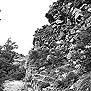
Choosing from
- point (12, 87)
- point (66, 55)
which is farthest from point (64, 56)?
point (12, 87)

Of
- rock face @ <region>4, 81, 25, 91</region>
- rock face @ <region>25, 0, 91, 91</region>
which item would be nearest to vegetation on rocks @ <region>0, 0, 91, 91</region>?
rock face @ <region>25, 0, 91, 91</region>

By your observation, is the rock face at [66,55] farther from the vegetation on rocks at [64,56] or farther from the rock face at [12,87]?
the rock face at [12,87]

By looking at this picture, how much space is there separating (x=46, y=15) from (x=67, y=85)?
4722mm

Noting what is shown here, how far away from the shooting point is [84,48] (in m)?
4.71

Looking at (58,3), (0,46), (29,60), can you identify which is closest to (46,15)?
(58,3)

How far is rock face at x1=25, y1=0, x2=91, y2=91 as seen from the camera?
14.6 ft

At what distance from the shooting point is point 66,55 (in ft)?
17.6

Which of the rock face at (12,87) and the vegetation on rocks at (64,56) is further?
the rock face at (12,87)

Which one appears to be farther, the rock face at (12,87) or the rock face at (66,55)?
the rock face at (12,87)

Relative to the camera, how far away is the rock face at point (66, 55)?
4465 millimetres

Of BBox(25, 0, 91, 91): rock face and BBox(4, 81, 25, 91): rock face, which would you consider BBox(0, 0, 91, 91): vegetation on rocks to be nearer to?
BBox(25, 0, 91, 91): rock face

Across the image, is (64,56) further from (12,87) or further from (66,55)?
(12,87)

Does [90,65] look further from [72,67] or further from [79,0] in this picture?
[79,0]

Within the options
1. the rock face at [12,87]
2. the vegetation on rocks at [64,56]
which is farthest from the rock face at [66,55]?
the rock face at [12,87]
